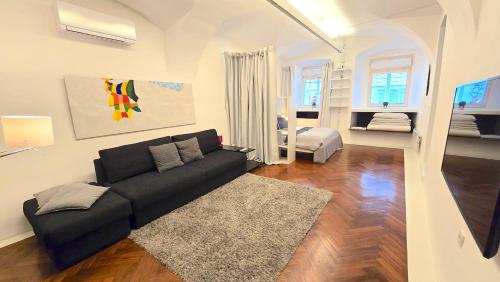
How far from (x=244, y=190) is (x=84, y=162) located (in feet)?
7.03

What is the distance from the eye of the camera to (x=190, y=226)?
231 centimetres

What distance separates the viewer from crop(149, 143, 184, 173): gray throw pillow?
2.92 m

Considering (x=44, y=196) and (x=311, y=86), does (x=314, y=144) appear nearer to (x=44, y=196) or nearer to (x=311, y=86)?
(x=311, y=86)

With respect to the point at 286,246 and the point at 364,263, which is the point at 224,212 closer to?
the point at 286,246

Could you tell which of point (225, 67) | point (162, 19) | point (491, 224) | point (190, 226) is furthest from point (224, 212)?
point (225, 67)

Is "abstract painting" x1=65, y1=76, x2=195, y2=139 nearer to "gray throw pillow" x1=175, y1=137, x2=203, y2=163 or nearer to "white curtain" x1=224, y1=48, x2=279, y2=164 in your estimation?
"gray throw pillow" x1=175, y1=137, x2=203, y2=163

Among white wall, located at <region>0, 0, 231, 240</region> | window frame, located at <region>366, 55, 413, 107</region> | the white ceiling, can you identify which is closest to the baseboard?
white wall, located at <region>0, 0, 231, 240</region>

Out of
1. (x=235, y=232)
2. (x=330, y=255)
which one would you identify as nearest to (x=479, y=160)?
(x=330, y=255)

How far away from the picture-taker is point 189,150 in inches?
129

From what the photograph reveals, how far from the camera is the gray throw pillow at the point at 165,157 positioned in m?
2.92

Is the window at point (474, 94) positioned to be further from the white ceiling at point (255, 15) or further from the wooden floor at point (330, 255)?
the white ceiling at point (255, 15)

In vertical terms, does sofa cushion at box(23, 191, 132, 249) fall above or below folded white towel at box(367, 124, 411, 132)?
below

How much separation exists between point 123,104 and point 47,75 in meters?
0.82

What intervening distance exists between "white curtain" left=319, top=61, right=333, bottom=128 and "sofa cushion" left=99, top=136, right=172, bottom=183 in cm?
500
